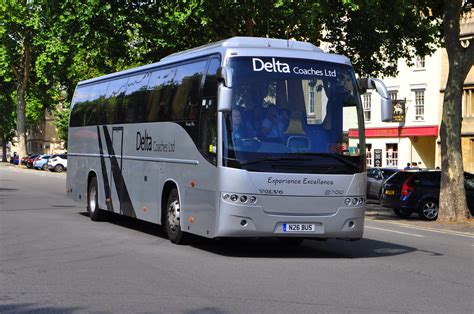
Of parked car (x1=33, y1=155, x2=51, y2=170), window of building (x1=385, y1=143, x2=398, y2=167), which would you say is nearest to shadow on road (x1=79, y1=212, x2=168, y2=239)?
window of building (x1=385, y1=143, x2=398, y2=167)

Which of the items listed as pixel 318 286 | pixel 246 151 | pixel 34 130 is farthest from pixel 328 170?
pixel 34 130

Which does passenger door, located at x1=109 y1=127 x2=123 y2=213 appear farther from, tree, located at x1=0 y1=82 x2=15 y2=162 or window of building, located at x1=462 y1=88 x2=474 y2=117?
tree, located at x1=0 y1=82 x2=15 y2=162

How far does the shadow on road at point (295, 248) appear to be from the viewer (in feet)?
41.5

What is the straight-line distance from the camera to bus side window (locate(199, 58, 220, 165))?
11977mm

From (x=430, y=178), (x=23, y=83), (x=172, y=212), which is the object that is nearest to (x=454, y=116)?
(x=430, y=178)

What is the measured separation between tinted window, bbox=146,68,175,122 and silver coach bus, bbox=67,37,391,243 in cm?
32

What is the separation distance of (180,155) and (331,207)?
2.79 m

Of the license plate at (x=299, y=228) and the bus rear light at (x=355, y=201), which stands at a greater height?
the bus rear light at (x=355, y=201)

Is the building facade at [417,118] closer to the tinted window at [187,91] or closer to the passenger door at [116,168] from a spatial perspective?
the passenger door at [116,168]

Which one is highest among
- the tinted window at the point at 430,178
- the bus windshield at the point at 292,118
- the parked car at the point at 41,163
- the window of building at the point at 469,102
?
the window of building at the point at 469,102

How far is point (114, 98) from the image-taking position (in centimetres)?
1717

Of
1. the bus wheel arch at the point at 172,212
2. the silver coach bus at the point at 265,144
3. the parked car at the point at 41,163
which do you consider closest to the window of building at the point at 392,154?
the parked car at the point at 41,163

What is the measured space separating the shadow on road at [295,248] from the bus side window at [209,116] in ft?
5.40

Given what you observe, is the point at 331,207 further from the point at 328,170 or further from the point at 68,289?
the point at 68,289
